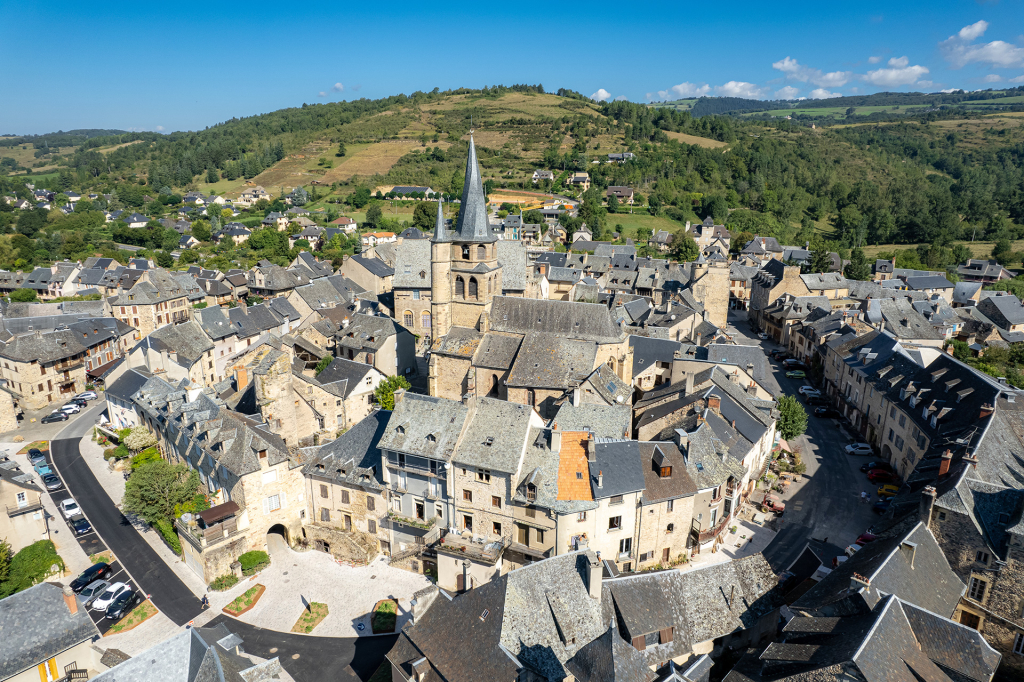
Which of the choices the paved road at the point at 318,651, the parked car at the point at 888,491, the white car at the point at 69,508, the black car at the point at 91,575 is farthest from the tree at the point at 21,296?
the parked car at the point at 888,491

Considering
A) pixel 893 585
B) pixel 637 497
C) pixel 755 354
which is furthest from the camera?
pixel 755 354

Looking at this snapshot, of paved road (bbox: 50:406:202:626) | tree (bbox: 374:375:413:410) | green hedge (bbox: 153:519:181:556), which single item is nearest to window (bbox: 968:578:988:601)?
tree (bbox: 374:375:413:410)

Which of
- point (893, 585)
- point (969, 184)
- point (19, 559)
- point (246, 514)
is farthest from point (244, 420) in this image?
point (969, 184)

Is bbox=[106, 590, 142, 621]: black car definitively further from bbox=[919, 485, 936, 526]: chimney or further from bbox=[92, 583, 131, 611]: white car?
bbox=[919, 485, 936, 526]: chimney

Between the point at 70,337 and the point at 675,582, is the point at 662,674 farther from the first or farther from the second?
the point at 70,337

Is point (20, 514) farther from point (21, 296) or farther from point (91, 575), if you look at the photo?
point (21, 296)
